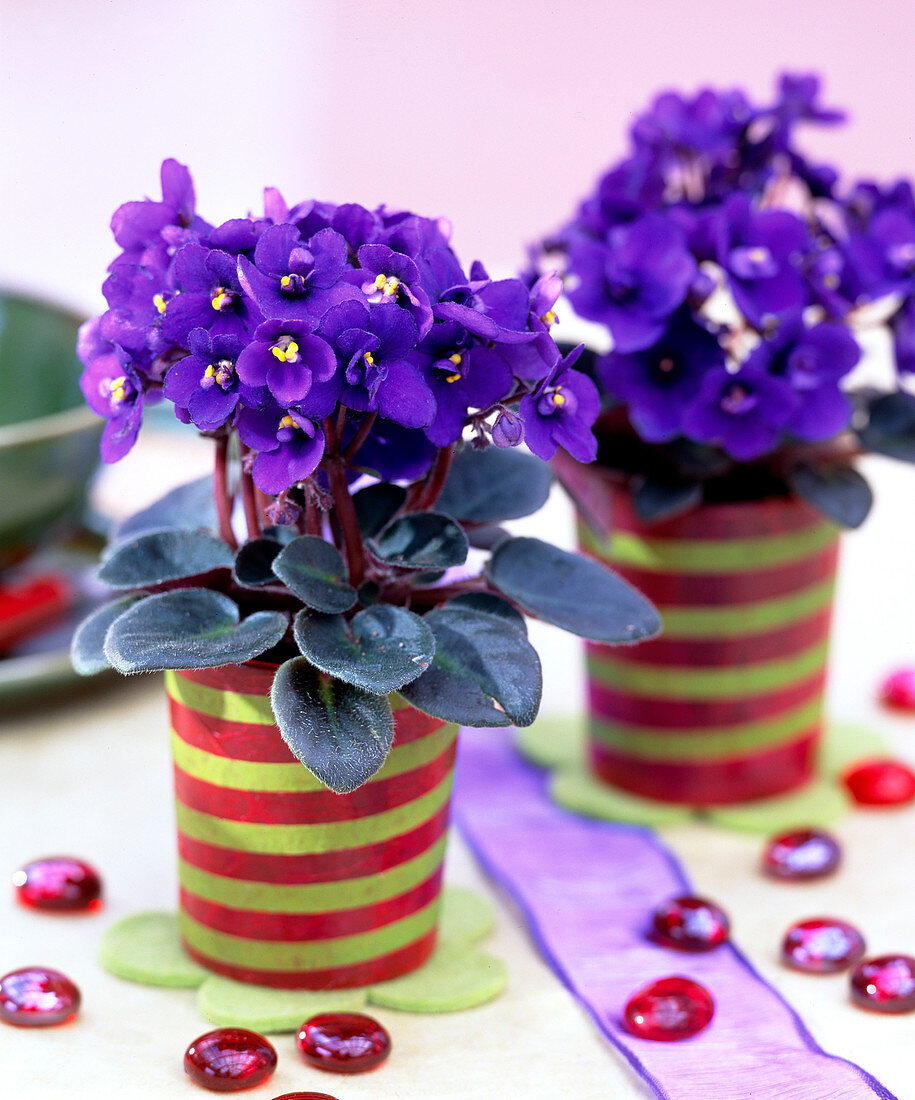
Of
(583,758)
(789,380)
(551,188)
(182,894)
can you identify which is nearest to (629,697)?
(583,758)

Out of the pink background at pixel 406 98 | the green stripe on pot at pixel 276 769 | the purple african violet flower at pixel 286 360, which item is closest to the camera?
the purple african violet flower at pixel 286 360

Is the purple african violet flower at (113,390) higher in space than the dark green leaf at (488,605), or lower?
higher

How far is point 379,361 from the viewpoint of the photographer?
62cm

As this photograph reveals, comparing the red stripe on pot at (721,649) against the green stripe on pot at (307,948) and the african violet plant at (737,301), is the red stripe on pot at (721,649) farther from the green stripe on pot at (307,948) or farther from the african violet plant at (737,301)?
the green stripe on pot at (307,948)

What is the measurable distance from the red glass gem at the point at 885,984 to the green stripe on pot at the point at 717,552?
0.91 feet

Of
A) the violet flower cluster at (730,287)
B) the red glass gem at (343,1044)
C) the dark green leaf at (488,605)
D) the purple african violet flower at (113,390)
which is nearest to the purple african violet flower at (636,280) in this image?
the violet flower cluster at (730,287)

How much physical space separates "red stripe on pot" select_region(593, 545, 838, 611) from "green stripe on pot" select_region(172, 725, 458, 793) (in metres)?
0.26

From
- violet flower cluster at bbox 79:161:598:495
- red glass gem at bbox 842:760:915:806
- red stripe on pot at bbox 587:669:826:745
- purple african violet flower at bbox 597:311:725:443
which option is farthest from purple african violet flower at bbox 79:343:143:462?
red glass gem at bbox 842:760:915:806

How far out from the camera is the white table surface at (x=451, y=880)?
67 cm

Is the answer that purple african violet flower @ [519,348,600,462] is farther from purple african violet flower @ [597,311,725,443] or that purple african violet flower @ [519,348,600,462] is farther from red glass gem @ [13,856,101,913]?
red glass gem @ [13,856,101,913]

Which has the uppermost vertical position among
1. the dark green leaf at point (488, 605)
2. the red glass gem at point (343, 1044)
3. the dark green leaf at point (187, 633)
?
the dark green leaf at point (187, 633)

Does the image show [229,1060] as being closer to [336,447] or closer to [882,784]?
[336,447]

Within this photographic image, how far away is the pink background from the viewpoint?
307cm

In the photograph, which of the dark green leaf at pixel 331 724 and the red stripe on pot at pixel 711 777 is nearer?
the dark green leaf at pixel 331 724
